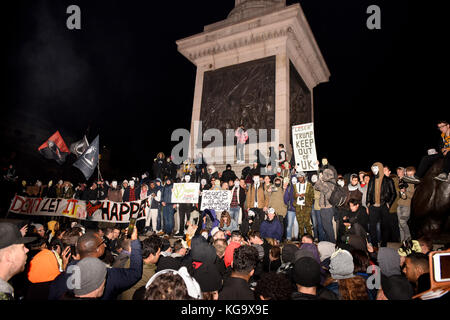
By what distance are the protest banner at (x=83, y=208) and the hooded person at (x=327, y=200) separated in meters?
6.51

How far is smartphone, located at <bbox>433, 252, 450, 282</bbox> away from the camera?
2.14 metres

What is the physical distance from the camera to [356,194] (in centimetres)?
773

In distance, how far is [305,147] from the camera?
9.44 m

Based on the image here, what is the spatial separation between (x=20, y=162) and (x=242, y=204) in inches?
906

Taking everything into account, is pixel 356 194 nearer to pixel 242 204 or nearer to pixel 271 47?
pixel 242 204

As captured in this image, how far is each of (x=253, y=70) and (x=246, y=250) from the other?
40.0 feet

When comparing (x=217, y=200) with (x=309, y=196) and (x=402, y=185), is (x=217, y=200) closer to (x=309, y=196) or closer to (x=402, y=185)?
(x=309, y=196)

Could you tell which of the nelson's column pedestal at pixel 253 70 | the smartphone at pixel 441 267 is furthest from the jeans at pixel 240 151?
the smartphone at pixel 441 267

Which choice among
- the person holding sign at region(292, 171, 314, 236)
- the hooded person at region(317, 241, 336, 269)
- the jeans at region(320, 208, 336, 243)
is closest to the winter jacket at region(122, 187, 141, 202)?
the person holding sign at region(292, 171, 314, 236)

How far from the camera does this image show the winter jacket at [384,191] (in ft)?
23.4

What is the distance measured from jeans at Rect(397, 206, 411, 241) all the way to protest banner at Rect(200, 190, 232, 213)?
514 centimetres

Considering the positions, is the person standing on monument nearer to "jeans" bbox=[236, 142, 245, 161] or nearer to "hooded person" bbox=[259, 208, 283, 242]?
"jeans" bbox=[236, 142, 245, 161]

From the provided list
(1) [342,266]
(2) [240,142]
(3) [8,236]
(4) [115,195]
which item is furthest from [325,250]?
(4) [115,195]

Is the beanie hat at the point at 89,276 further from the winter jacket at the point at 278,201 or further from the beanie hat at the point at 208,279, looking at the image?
the winter jacket at the point at 278,201
